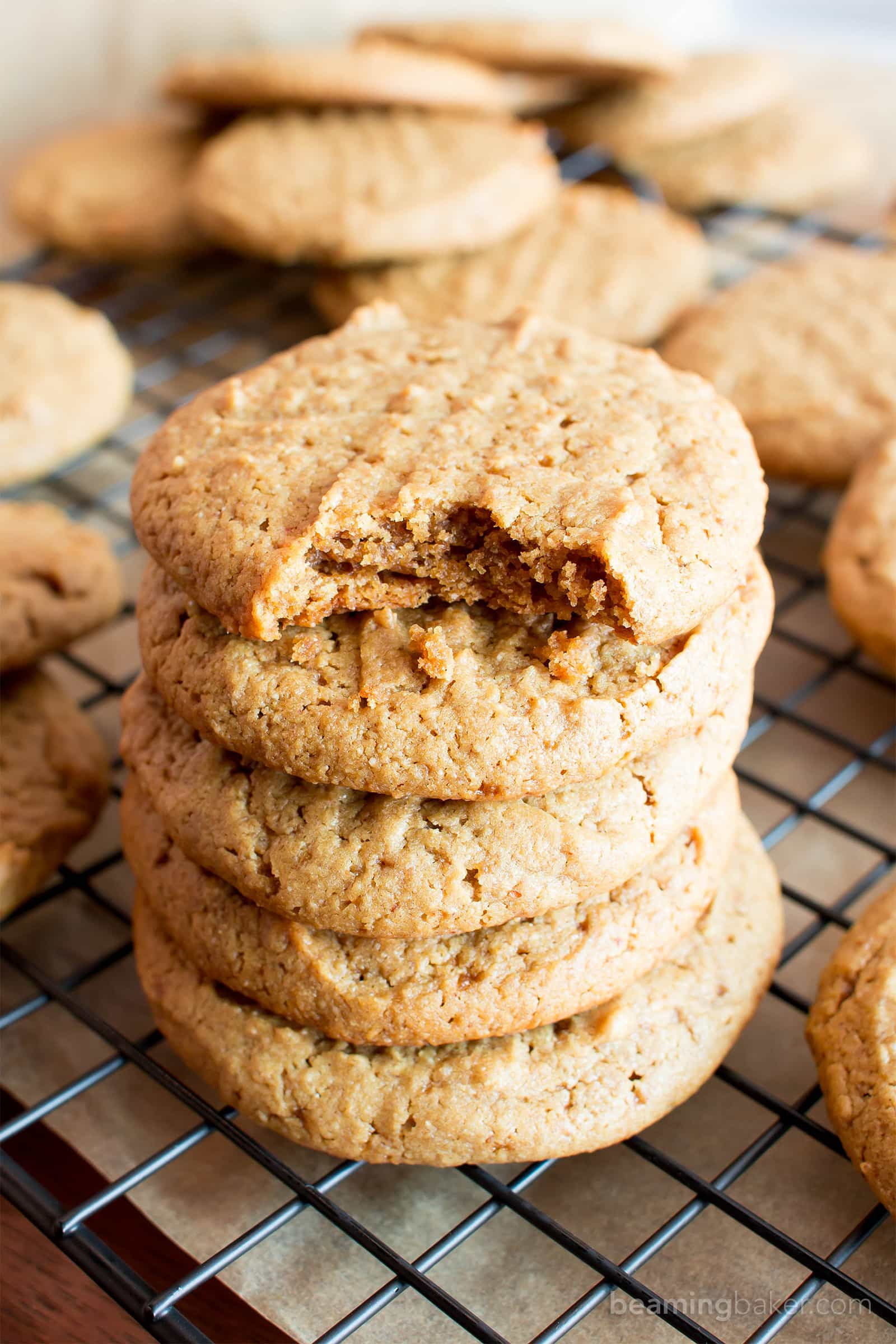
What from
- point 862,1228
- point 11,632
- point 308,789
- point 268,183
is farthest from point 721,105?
point 862,1228

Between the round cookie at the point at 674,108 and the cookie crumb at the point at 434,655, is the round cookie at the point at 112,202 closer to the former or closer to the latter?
the round cookie at the point at 674,108

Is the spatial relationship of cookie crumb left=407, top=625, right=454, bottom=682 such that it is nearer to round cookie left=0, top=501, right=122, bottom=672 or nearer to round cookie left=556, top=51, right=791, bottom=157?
round cookie left=0, top=501, right=122, bottom=672

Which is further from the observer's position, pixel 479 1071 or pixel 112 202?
pixel 112 202

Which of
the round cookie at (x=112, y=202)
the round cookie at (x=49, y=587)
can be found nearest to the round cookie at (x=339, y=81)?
the round cookie at (x=112, y=202)

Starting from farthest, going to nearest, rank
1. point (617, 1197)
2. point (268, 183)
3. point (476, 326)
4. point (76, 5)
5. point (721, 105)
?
1. point (76, 5)
2. point (721, 105)
3. point (268, 183)
4. point (476, 326)
5. point (617, 1197)

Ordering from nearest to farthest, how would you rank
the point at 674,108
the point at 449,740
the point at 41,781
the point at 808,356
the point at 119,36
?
the point at 449,740 < the point at 41,781 < the point at 808,356 < the point at 674,108 < the point at 119,36

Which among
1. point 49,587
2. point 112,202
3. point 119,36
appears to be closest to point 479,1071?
point 49,587

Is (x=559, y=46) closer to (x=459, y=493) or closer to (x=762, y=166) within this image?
(x=762, y=166)

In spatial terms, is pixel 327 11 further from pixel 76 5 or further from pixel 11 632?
pixel 11 632
